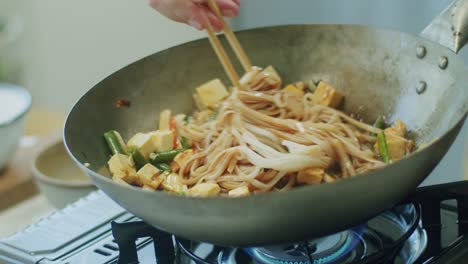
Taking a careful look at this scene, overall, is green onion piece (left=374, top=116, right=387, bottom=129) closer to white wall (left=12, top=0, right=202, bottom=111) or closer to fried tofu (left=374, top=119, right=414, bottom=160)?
fried tofu (left=374, top=119, right=414, bottom=160)

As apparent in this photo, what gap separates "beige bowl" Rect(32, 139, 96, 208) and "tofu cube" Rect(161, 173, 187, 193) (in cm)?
30

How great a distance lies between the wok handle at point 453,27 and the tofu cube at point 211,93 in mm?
398

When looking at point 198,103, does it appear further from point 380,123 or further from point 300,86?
point 380,123

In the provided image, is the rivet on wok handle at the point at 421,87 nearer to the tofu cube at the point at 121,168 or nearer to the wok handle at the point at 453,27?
the wok handle at the point at 453,27

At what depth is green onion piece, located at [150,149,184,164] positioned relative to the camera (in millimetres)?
1177

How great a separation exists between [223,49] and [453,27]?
0.41m

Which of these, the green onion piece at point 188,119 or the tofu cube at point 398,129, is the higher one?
the tofu cube at point 398,129

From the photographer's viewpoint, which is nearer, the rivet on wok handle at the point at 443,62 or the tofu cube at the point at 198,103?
the rivet on wok handle at the point at 443,62

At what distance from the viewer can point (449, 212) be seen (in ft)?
3.49

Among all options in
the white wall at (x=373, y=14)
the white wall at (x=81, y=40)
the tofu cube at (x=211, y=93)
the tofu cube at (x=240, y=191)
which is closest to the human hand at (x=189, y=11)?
the tofu cube at (x=211, y=93)

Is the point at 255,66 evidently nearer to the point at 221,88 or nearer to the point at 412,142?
the point at 221,88

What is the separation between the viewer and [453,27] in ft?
3.63

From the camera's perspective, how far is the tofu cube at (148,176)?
1121mm

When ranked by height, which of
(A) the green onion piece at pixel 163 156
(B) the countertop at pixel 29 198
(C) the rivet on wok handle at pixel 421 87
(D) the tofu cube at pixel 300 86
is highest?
(C) the rivet on wok handle at pixel 421 87
